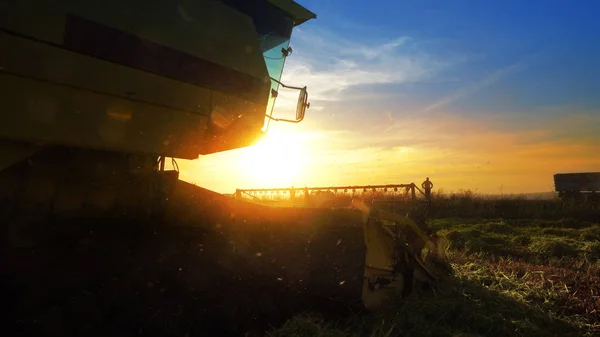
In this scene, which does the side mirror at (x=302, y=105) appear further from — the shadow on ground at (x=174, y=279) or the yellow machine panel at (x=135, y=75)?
the shadow on ground at (x=174, y=279)

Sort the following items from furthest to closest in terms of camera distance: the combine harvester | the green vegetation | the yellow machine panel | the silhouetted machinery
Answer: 1. the silhouetted machinery
2. the green vegetation
3. the combine harvester
4. the yellow machine panel

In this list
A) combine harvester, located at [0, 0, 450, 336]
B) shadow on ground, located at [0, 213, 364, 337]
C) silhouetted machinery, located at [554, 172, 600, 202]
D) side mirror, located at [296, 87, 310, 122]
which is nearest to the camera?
combine harvester, located at [0, 0, 450, 336]

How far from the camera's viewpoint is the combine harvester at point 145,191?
7.89 feet

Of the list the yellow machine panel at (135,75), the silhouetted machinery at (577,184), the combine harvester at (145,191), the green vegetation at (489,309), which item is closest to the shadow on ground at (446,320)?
the green vegetation at (489,309)

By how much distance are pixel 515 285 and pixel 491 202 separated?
14.8 meters

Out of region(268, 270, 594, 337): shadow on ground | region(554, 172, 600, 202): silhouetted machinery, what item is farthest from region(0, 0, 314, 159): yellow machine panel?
region(554, 172, 600, 202): silhouetted machinery

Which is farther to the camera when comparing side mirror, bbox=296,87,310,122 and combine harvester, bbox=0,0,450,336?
side mirror, bbox=296,87,310,122

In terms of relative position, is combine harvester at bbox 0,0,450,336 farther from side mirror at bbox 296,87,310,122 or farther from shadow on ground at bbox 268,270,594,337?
side mirror at bbox 296,87,310,122

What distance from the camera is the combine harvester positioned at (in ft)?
7.89

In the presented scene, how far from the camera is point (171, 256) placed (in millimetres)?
3111

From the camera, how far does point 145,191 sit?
2.80 m

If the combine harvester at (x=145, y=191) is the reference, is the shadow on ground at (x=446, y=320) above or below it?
below

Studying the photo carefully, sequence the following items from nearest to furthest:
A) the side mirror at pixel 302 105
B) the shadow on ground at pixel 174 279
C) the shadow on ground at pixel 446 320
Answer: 1. the shadow on ground at pixel 174 279
2. the shadow on ground at pixel 446 320
3. the side mirror at pixel 302 105

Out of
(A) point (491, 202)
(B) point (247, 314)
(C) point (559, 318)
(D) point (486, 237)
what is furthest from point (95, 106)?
(A) point (491, 202)
